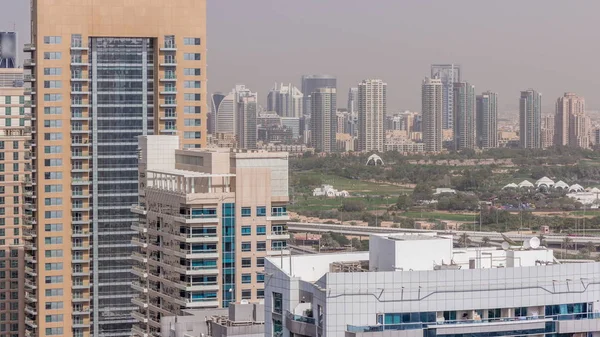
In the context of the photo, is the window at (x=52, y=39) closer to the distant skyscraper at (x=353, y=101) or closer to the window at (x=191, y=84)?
the window at (x=191, y=84)

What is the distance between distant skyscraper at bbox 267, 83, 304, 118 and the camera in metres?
162

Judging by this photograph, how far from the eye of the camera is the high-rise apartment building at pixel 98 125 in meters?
36.5

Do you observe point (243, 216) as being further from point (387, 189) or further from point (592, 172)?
point (592, 172)

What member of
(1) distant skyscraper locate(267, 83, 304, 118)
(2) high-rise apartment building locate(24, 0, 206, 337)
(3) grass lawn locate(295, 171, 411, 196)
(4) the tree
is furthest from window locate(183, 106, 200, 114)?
(1) distant skyscraper locate(267, 83, 304, 118)

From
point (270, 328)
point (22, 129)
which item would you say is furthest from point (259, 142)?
point (270, 328)

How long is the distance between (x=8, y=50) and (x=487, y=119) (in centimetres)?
10048

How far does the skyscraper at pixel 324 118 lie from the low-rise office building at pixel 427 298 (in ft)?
436

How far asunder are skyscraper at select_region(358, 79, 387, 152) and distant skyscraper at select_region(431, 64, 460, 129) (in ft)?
20.9

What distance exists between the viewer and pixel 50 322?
3675 centimetres

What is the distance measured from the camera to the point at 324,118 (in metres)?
154

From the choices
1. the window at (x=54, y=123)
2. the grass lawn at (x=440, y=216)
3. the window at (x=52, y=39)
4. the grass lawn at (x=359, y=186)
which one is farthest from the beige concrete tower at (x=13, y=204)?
the grass lawn at (x=359, y=186)

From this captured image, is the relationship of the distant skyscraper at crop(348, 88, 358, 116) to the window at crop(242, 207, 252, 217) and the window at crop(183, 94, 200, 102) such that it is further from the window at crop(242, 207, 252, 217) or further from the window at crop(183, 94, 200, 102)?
the window at crop(242, 207, 252, 217)

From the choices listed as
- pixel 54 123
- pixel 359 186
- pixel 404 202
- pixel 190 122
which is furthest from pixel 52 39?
pixel 359 186

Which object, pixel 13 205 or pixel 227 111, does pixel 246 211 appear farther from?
pixel 227 111
